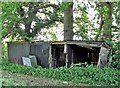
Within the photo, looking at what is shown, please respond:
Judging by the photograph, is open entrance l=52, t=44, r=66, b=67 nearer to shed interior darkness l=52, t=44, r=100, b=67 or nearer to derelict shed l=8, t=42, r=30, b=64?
shed interior darkness l=52, t=44, r=100, b=67

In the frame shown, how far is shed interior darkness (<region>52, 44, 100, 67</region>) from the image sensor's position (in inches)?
291

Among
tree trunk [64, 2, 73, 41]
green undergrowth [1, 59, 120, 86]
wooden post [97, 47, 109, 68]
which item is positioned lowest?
green undergrowth [1, 59, 120, 86]

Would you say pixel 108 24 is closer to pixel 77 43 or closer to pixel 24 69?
pixel 77 43

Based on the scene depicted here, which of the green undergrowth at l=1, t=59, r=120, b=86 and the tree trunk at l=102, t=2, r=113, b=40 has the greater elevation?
the tree trunk at l=102, t=2, r=113, b=40

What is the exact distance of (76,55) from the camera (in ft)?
24.6

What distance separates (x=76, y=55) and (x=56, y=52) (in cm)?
63

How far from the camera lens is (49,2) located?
7672mm

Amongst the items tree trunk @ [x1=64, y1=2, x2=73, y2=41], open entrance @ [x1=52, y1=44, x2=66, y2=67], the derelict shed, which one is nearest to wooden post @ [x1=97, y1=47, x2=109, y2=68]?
open entrance @ [x1=52, y1=44, x2=66, y2=67]

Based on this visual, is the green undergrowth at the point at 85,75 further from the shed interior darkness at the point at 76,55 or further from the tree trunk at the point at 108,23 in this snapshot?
the tree trunk at the point at 108,23

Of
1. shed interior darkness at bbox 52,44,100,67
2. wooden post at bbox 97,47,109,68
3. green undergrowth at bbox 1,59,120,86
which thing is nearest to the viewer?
green undergrowth at bbox 1,59,120,86

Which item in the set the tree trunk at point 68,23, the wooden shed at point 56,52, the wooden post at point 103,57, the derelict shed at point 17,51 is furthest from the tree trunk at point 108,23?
the derelict shed at point 17,51

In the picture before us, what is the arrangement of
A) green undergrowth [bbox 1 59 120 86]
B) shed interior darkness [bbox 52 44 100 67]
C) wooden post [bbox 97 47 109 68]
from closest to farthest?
green undergrowth [bbox 1 59 120 86]
wooden post [bbox 97 47 109 68]
shed interior darkness [bbox 52 44 100 67]

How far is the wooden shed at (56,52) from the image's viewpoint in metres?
7.17

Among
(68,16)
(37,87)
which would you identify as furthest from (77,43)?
(37,87)
